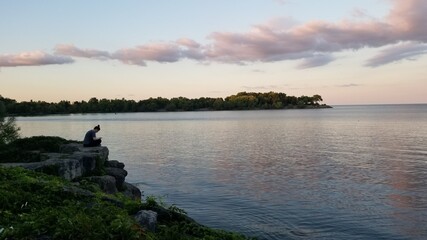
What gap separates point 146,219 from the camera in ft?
34.9

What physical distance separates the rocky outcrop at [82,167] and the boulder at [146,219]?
782cm

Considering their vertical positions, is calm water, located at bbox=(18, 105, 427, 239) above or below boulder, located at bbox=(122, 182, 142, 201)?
below

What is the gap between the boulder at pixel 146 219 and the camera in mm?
→ 10401

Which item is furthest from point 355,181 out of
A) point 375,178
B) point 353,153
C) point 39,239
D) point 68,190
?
point 39,239

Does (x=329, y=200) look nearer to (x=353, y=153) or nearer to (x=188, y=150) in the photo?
(x=353, y=153)

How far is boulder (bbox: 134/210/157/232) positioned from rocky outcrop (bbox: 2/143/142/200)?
25.7 feet

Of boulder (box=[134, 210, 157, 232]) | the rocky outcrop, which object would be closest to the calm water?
the rocky outcrop

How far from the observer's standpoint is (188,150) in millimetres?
49312

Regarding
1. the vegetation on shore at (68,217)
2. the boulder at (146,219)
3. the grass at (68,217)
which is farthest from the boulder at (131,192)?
the boulder at (146,219)

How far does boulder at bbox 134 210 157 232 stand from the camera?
10.4 meters

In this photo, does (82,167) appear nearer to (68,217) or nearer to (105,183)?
(105,183)

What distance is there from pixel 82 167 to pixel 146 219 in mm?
10440

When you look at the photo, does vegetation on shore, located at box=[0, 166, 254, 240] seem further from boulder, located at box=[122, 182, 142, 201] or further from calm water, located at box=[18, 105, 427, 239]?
boulder, located at box=[122, 182, 142, 201]

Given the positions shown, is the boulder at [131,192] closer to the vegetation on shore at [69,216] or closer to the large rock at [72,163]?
the large rock at [72,163]
